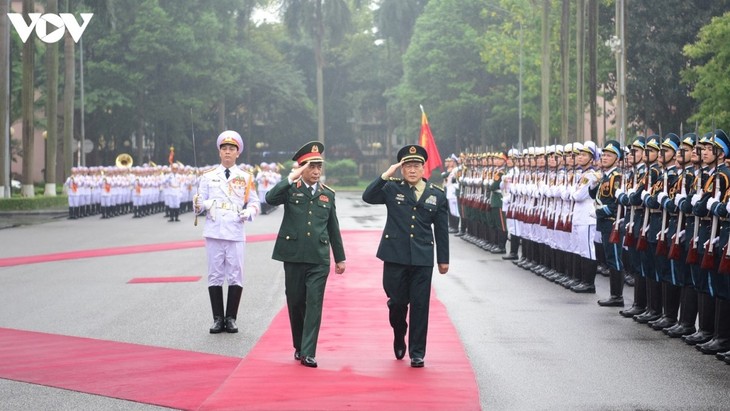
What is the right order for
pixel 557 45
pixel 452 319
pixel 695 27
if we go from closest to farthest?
pixel 452 319 < pixel 695 27 < pixel 557 45

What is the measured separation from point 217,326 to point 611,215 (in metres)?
5.02

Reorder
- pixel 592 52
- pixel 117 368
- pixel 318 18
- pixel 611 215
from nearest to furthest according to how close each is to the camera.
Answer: pixel 117 368 → pixel 611 215 → pixel 592 52 → pixel 318 18

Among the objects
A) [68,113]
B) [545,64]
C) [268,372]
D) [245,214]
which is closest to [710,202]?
[268,372]

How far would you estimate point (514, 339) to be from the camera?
1267 centimetres

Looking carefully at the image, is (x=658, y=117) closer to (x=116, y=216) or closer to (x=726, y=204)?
(x=116, y=216)

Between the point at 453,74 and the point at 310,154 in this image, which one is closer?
the point at 310,154

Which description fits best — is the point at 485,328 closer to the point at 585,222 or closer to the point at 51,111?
the point at 585,222

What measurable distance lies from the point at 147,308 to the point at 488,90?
2961 inches

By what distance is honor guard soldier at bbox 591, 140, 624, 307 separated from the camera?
49.0 feet

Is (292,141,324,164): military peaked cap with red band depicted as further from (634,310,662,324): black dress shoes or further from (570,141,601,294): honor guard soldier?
(570,141,601,294): honor guard soldier

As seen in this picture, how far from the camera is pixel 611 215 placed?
1519 centimetres

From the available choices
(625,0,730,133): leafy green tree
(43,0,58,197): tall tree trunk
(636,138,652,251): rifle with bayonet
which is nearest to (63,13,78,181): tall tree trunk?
(43,0,58,197): tall tree trunk

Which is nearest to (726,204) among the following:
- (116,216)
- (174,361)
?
(174,361)

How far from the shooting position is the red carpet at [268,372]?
30.4ft
